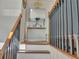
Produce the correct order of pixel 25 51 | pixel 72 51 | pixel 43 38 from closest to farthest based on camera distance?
pixel 72 51 → pixel 25 51 → pixel 43 38

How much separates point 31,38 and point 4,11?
1.61 metres

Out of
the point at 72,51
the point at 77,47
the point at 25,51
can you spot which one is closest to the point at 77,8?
the point at 77,47

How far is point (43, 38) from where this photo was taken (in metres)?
5.92

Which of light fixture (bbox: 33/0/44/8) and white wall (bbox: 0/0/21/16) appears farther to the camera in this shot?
light fixture (bbox: 33/0/44/8)

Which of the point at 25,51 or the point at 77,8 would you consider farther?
the point at 25,51

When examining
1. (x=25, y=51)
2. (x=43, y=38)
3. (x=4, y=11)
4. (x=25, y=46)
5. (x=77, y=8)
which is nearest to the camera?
(x=77, y=8)

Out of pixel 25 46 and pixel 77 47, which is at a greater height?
pixel 77 47

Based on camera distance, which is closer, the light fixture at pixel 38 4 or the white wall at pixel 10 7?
the white wall at pixel 10 7

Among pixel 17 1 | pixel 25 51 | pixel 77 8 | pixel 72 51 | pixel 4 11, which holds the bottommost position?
pixel 25 51

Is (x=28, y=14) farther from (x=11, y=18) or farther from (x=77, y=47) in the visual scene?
(x=77, y=47)

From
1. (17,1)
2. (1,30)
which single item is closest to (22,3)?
(17,1)

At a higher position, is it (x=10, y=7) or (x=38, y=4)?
(x=38, y=4)

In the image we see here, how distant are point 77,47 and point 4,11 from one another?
5.07m

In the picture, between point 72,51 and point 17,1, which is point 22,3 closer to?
point 17,1
